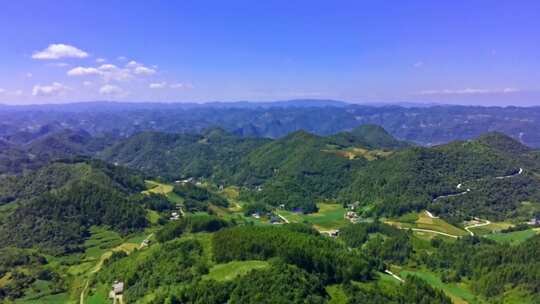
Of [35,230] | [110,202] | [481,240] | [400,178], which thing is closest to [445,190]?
[400,178]

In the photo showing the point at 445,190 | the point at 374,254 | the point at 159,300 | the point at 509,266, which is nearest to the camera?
the point at 159,300

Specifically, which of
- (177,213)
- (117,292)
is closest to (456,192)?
(177,213)

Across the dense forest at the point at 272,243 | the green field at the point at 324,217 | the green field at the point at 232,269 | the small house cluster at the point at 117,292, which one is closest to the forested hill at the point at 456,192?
the dense forest at the point at 272,243

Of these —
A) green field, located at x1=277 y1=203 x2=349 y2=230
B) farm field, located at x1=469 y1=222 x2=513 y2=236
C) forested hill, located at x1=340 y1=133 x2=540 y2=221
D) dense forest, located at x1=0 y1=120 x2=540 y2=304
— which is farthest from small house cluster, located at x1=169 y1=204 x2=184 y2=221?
farm field, located at x1=469 y1=222 x2=513 y2=236

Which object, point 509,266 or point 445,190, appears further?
point 445,190

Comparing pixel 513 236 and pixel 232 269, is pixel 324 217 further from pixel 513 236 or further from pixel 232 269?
pixel 232 269

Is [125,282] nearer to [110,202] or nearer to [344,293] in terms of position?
[344,293]
